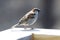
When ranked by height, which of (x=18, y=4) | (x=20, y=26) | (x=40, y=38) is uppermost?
(x=18, y=4)

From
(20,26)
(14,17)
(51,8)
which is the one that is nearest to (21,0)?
(14,17)

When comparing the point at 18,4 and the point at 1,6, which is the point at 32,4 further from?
the point at 1,6

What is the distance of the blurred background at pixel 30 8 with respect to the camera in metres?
2.39

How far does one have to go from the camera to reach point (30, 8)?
238 cm

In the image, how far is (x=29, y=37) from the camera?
3.39 ft

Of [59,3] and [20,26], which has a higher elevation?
[59,3]

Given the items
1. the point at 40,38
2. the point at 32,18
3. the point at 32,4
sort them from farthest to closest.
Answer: the point at 32,4 < the point at 32,18 < the point at 40,38

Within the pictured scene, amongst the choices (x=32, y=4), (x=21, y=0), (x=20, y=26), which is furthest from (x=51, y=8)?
(x=20, y=26)

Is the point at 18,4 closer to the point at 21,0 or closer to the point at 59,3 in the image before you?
the point at 21,0

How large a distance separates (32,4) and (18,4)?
0.19m

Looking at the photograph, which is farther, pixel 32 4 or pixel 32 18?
pixel 32 4

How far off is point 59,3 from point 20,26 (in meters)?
1.18

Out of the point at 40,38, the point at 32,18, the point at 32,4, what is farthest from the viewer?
the point at 32,4

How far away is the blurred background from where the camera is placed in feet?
7.84
